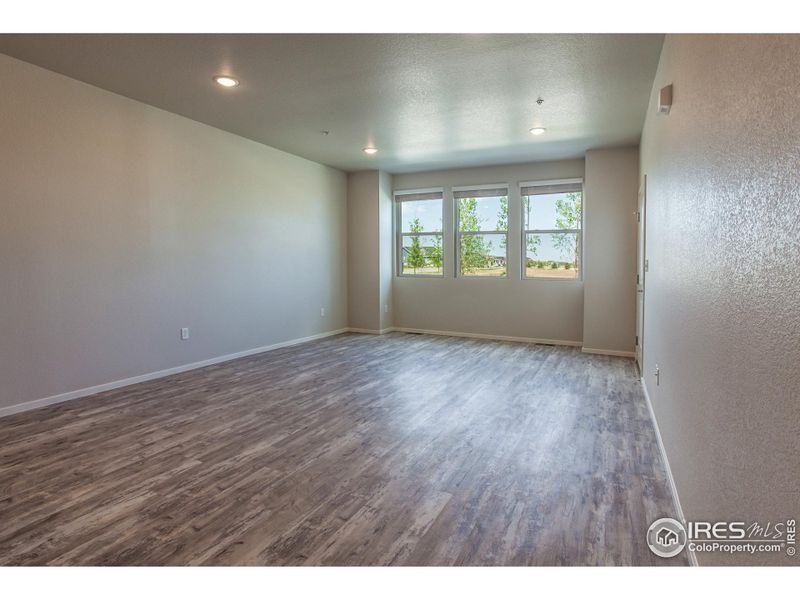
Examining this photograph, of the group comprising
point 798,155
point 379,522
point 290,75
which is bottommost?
point 379,522

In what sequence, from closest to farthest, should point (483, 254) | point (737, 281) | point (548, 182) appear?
point (737, 281), point (548, 182), point (483, 254)

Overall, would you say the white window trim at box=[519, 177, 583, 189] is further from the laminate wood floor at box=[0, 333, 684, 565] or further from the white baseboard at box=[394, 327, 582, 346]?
the laminate wood floor at box=[0, 333, 684, 565]

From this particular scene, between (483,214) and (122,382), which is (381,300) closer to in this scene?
(483,214)

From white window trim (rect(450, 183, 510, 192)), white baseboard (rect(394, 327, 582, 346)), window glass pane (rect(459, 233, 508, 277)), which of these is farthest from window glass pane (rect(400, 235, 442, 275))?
white baseboard (rect(394, 327, 582, 346))

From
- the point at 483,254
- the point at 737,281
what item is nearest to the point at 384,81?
the point at 737,281

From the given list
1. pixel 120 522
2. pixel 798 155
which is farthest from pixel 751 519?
pixel 120 522

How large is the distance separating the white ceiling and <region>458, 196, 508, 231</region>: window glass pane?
1.47m

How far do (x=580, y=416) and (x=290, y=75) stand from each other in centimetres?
342

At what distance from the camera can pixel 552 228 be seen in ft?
22.0

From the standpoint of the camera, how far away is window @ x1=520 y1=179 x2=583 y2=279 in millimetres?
6574

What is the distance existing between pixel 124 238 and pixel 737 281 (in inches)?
180
